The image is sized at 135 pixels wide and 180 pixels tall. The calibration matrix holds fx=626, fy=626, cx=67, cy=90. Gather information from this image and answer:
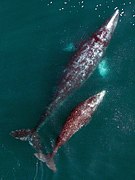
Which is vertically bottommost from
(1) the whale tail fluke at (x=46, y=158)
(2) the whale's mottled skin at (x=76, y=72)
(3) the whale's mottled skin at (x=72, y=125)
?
(1) the whale tail fluke at (x=46, y=158)

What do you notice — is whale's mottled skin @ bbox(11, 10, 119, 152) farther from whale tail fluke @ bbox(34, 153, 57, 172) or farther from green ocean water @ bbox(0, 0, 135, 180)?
whale tail fluke @ bbox(34, 153, 57, 172)

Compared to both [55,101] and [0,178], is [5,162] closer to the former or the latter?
[0,178]

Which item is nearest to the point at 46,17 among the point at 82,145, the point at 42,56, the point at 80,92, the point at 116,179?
the point at 42,56

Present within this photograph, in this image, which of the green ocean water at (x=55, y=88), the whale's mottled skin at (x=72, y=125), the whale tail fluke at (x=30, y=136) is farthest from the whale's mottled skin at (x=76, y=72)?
the whale's mottled skin at (x=72, y=125)

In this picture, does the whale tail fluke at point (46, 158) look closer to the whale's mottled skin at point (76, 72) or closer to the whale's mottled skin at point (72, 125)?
the whale's mottled skin at point (72, 125)

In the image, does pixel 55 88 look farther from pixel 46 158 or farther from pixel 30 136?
pixel 46 158

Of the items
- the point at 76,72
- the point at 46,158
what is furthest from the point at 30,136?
the point at 76,72
